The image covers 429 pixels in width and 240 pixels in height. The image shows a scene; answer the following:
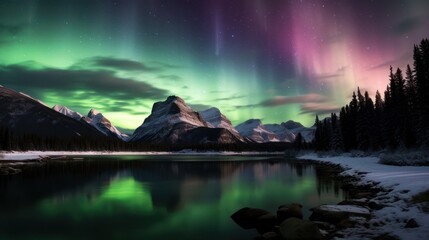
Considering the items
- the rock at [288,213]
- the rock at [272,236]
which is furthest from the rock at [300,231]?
the rock at [288,213]

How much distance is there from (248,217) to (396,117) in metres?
69.6

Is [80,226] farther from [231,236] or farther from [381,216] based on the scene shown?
[381,216]

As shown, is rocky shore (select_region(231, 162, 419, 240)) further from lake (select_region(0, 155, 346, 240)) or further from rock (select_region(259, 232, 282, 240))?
lake (select_region(0, 155, 346, 240))

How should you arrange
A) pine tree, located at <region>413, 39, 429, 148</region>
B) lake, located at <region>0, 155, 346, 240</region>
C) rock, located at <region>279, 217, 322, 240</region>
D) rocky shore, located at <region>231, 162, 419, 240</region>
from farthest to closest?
1. pine tree, located at <region>413, 39, 429, 148</region>
2. lake, located at <region>0, 155, 346, 240</region>
3. rocky shore, located at <region>231, 162, 419, 240</region>
4. rock, located at <region>279, 217, 322, 240</region>

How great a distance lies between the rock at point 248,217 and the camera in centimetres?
2067

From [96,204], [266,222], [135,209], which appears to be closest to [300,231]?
[266,222]

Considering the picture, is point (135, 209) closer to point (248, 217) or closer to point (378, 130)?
point (248, 217)

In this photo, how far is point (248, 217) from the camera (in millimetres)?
21609

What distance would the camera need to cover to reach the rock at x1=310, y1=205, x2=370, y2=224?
739 inches

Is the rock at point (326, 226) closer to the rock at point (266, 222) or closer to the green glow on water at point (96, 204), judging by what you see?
the rock at point (266, 222)

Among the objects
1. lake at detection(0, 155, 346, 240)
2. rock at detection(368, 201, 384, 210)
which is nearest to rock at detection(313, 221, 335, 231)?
lake at detection(0, 155, 346, 240)

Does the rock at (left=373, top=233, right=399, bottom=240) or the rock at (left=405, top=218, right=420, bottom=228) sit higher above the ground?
Result: the rock at (left=405, top=218, right=420, bottom=228)

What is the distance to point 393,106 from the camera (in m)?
79.4

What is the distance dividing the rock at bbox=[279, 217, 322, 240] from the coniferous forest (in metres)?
50.0
